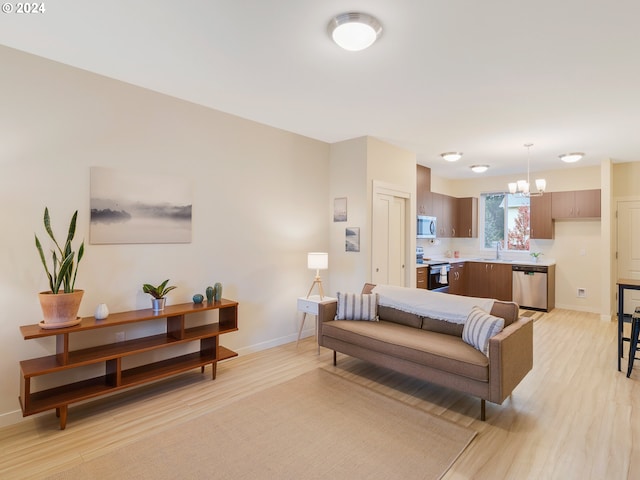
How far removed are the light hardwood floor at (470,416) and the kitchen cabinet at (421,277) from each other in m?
1.97

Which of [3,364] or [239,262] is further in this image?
[239,262]

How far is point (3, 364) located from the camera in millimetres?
2443

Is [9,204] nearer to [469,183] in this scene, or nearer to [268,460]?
[268,460]

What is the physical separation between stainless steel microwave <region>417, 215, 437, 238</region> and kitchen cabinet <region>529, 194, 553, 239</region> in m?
1.87

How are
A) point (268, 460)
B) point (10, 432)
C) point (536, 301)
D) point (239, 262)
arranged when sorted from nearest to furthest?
1. point (268, 460)
2. point (10, 432)
3. point (239, 262)
4. point (536, 301)

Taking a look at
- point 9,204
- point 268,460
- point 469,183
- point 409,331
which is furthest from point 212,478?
point 469,183

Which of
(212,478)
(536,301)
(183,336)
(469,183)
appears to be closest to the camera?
(212,478)

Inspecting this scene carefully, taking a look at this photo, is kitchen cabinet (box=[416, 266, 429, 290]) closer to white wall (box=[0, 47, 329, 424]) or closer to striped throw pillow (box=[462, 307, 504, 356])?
white wall (box=[0, 47, 329, 424])

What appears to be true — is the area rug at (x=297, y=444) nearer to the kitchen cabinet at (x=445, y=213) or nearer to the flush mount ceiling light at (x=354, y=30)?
the flush mount ceiling light at (x=354, y=30)

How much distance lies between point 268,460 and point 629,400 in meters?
3.07

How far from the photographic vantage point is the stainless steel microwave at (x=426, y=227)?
6051mm

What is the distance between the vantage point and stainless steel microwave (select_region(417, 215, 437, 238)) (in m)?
6.05

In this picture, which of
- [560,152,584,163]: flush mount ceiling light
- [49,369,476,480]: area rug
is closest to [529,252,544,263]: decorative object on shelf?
[560,152,584,163]: flush mount ceiling light

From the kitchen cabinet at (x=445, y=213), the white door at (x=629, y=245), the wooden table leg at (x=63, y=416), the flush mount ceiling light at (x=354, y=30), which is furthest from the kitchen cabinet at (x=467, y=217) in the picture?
the wooden table leg at (x=63, y=416)
